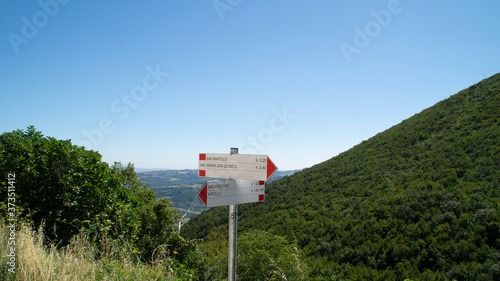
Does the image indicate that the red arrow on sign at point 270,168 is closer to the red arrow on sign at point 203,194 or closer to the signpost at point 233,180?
the signpost at point 233,180

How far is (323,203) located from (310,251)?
637 centimetres

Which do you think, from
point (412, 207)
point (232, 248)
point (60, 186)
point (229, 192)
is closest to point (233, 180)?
point (229, 192)

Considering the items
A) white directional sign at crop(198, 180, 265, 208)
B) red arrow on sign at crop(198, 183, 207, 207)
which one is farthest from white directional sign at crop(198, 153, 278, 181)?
red arrow on sign at crop(198, 183, 207, 207)

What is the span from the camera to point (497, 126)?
17281 mm

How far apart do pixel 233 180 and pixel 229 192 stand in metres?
0.15

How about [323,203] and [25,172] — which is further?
[323,203]

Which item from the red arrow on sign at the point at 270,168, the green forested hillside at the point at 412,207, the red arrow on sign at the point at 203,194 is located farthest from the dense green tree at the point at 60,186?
the green forested hillside at the point at 412,207

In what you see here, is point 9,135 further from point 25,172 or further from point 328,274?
point 328,274

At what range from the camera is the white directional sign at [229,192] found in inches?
104

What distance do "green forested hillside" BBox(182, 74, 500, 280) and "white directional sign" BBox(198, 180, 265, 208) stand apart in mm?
2871

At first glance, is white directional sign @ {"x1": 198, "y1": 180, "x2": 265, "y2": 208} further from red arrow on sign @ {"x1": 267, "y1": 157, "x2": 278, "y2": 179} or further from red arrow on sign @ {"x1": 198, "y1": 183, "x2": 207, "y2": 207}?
red arrow on sign @ {"x1": 267, "y1": 157, "x2": 278, "y2": 179}

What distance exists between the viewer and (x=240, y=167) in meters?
2.87

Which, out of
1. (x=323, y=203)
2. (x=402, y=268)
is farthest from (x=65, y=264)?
(x=323, y=203)

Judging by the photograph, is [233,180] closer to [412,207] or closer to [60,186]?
[60,186]
